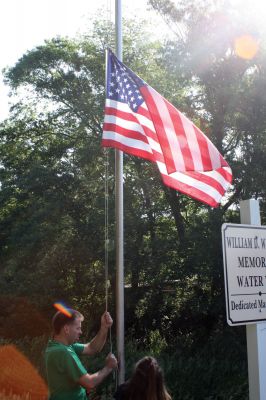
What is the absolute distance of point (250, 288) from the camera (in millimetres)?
4406

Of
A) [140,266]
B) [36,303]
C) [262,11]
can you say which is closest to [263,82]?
[262,11]

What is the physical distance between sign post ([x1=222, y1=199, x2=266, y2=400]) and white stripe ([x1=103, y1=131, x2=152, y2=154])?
1405 millimetres

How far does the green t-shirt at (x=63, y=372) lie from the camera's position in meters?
3.78

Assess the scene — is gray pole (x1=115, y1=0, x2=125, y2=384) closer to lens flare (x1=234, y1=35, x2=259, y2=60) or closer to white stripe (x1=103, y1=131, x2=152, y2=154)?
white stripe (x1=103, y1=131, x2=152, y2=154)

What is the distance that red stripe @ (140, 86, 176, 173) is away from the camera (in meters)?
5.26

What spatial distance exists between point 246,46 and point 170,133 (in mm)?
11011

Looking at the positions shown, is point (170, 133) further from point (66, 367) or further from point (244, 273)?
point (66, 367)

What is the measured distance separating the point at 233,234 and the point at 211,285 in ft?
36.1

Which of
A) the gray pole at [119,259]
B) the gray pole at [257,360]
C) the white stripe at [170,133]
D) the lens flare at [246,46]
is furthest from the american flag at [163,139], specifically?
the lens flare at [246,46]

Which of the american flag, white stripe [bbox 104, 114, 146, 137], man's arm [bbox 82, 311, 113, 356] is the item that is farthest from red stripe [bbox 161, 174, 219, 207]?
man's arm [bbox 82, 311, 113, 356]

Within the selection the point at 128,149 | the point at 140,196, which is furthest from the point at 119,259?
the point at 140,196

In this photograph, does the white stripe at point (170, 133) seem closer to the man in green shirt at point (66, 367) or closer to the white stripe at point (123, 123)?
the white stripe at point (123, 123)

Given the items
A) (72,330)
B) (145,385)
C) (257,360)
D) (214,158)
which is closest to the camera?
(145,385)

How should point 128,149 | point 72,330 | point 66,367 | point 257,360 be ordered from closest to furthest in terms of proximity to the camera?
point 66,367 → point 72,330 → point 257,360 → point 128,149
